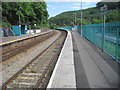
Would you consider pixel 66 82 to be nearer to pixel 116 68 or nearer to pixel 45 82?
pixel 45 82

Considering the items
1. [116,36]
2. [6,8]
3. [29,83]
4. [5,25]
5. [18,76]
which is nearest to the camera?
[29,83]

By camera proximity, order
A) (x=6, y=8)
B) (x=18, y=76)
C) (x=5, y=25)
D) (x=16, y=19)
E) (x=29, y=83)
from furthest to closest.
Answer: (x=16, y=19), (x=6, y=8), (x=5, y=25), (x=18, y=76), (x=29, y=83)

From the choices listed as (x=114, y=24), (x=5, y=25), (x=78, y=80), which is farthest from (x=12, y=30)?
(x=78, y=80)

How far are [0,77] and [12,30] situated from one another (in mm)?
34095

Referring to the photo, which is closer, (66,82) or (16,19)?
(66,82)

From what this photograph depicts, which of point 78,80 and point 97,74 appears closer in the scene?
point 78,80

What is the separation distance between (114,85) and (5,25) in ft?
115

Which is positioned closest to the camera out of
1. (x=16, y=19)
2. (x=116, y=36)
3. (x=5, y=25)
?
(x=116, y=36)

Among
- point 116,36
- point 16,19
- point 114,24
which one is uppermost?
point 16,19

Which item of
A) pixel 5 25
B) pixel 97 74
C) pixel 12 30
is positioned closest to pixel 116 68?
pixel 97 74

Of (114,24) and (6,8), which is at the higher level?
(6,8)

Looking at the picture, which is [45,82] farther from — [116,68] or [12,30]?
[12,30]

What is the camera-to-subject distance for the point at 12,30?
40.3 metres

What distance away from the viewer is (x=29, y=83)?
22.5 ft
